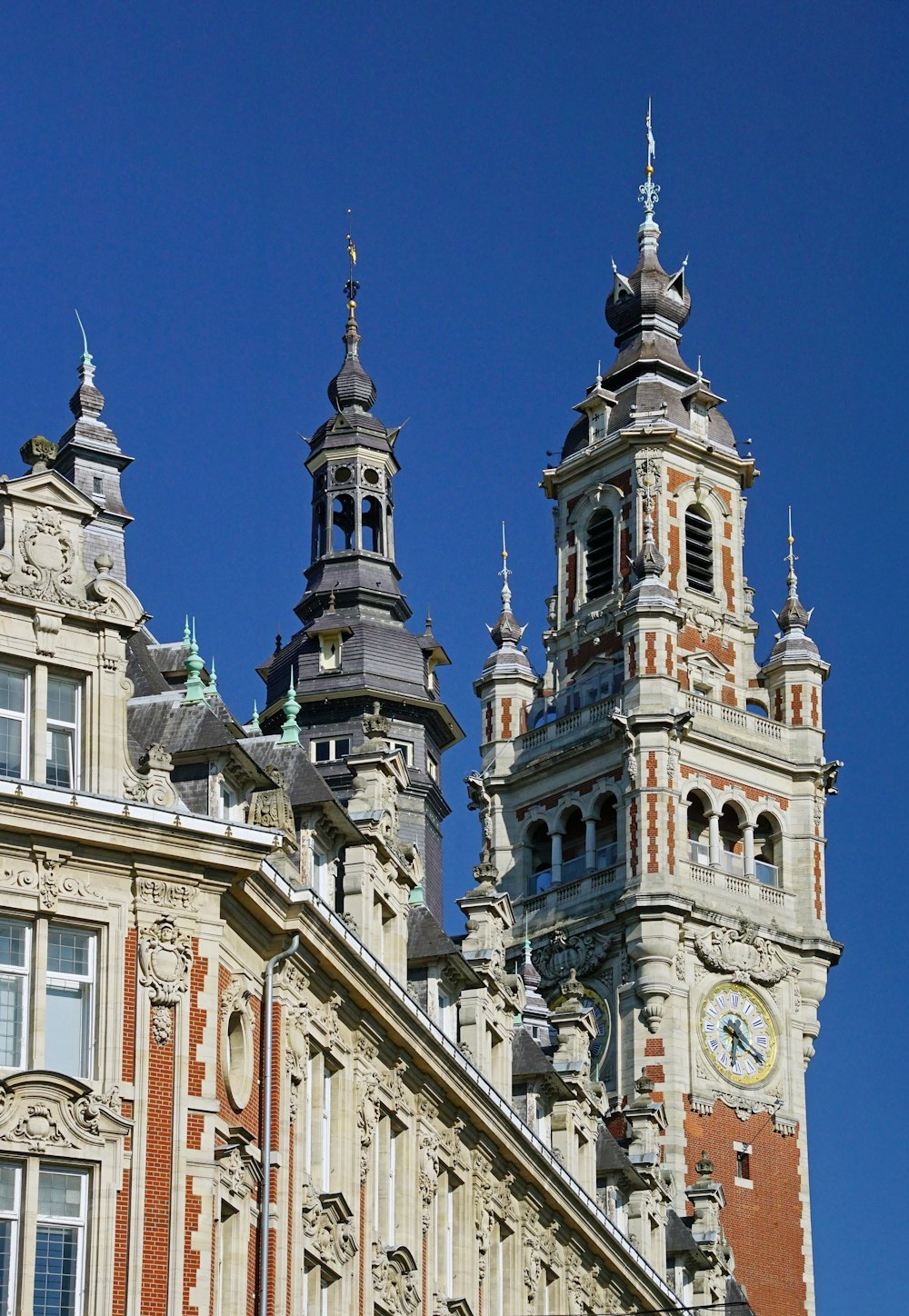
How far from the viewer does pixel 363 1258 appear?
47219 mm

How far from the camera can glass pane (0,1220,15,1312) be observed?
37688 millimetres

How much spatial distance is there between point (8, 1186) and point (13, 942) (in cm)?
334

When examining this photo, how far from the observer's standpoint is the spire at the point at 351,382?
85.2 meters

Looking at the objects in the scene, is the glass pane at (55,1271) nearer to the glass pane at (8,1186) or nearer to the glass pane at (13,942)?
the glass pane at (8,1186)

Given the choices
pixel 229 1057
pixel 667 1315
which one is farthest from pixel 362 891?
pixel 667 1315

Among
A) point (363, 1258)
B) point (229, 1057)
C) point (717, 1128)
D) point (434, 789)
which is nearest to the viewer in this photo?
point (229, 1057)

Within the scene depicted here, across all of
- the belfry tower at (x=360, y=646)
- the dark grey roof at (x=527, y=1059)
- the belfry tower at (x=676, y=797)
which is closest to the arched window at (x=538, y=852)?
the belfry tower at (x=676, y=797)

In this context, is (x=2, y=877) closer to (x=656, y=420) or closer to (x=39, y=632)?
(x=39, y=632)

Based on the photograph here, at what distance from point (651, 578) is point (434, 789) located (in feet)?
83.8

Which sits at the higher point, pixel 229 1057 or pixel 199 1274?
pixel 229 1057

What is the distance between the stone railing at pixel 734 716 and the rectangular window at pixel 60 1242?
61.3 metres

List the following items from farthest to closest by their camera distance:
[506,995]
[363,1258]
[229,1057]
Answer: [506,995] < [363,1258] < [229,1057]

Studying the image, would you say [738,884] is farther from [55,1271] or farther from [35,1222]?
[35,1222]

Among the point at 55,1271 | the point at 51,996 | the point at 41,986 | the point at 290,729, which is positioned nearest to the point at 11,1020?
the point at 41,986
